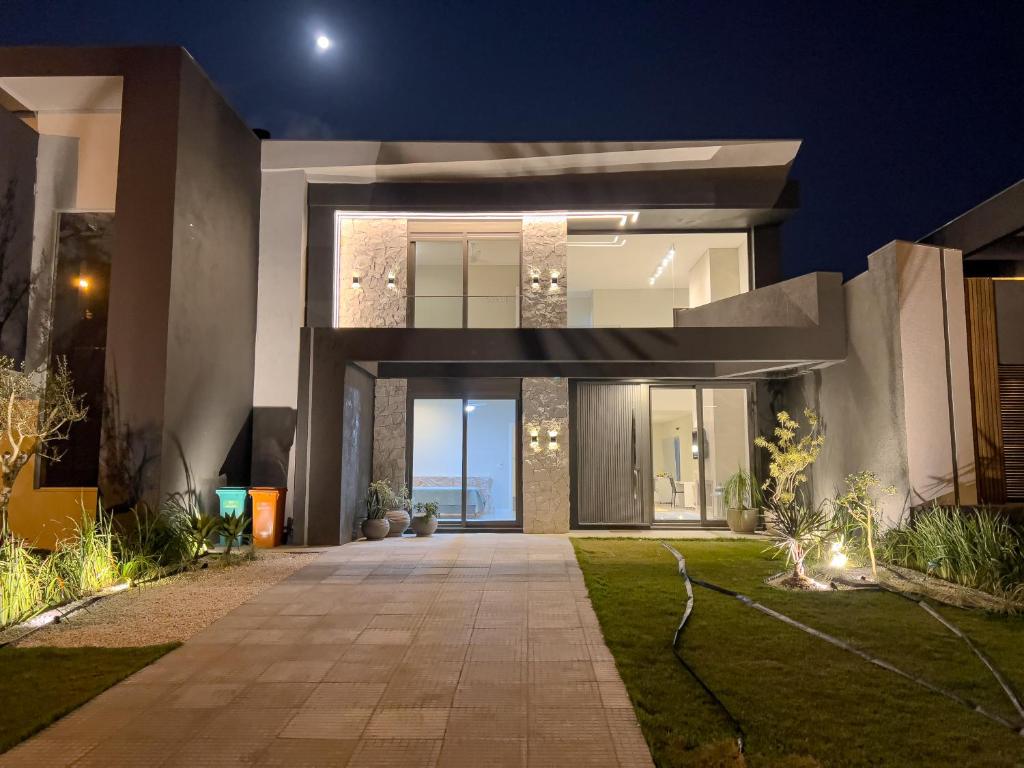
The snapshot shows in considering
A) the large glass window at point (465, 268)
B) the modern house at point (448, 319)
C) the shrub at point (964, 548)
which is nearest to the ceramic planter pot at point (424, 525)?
the modern house at point (448, 319)

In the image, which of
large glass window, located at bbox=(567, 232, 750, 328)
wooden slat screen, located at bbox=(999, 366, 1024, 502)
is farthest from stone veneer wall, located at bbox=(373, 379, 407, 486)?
wooden slat screen, located at bbox=(999, 366, 1024, 502)

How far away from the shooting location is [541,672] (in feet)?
14.2

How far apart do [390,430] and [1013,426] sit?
30.2ft

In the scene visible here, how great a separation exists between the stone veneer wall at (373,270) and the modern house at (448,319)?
0.13ft

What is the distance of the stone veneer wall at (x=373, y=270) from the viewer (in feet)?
39.7

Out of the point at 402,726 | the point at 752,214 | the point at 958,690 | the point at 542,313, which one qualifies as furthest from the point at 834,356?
the point at 402,726

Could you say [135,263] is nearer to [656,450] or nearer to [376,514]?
[376,514]

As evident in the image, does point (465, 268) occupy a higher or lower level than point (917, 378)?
higher

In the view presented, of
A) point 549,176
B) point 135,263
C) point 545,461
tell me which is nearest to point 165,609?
point 135,263

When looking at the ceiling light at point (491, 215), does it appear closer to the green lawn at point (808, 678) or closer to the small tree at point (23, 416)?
the small tree at point (23, 416)

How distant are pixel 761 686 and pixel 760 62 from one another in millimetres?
35763

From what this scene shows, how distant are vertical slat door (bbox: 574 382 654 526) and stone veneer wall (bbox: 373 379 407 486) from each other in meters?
3.10

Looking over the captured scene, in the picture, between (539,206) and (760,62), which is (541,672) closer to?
(539,206)

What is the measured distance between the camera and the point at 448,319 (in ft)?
39.6
